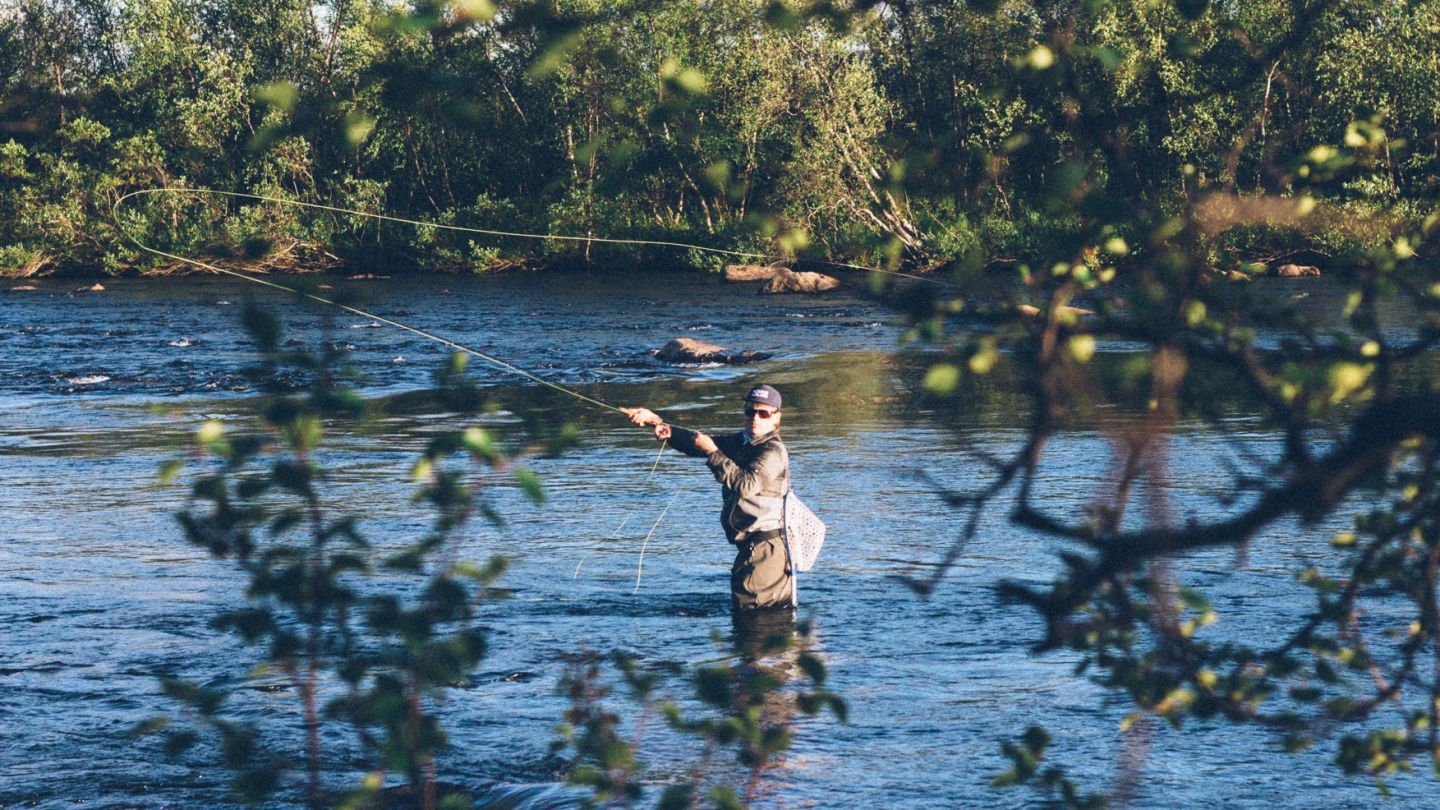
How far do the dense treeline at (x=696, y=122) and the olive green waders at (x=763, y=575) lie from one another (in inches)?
82.6

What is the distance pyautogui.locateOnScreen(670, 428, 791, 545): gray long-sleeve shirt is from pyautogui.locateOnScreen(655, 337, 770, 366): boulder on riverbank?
50.2ft

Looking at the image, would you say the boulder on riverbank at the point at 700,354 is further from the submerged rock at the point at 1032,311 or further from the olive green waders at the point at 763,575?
the submerged rock at the point at 1032,311

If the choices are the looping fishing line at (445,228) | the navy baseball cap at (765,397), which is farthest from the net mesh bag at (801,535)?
the looping fishing line at (445,228)

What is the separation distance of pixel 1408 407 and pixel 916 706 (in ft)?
17.6

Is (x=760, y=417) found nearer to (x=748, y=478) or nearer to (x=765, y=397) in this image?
(x=765, y=397)

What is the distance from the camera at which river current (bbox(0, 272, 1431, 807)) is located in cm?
664

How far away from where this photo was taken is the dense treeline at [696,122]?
2.74 metres

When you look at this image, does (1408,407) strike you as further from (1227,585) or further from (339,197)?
(339,197)

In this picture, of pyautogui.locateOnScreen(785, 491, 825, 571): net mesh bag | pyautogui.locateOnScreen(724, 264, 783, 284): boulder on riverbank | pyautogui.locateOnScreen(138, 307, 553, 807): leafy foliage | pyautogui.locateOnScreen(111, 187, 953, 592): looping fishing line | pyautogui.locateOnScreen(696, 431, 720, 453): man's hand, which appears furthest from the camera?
pyautogui.locateOnScreen(724, 264, 783, 284): boulder on riverbank

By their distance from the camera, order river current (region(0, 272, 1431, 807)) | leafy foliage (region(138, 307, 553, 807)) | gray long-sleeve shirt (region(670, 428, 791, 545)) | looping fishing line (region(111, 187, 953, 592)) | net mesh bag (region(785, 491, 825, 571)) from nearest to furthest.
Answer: leafy foliage (region(138, 307, 553, 807))
looping fishing line (region(111, 187, 953, 592))
river current (region(0, 272, 1431, 807))
gray long-sleeve shirt (region(670, 428, 791, 545))
net mesh bag (region(785, 491, 825, 571))

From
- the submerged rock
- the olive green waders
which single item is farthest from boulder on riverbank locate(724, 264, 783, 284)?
Answer: the submerged rock

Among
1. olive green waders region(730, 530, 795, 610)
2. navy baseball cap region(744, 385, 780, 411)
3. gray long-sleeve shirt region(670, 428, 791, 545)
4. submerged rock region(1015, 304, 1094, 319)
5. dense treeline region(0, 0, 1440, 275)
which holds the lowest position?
olive green waders region(730, 530, 795, 610)

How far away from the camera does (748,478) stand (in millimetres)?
8453

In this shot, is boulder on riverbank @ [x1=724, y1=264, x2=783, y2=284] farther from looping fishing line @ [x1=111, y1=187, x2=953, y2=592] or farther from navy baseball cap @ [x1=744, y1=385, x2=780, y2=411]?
navy baseball cap @ [x1=744, y1=385, x2=780, y2=411]
